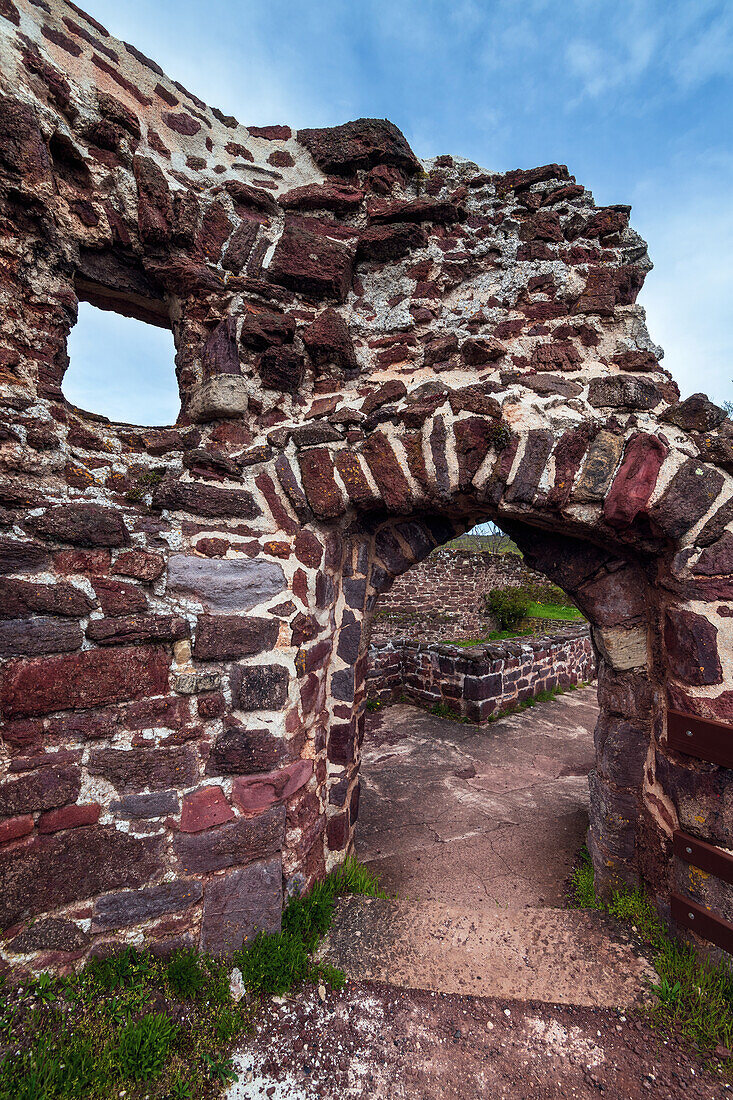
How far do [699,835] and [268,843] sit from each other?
79.4 inches

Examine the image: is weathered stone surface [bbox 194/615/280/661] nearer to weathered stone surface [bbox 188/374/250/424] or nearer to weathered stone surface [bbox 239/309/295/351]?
weathered stone surface [bbox 188/374/250/424]

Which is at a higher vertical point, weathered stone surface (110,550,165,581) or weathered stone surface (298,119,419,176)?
weathered stone surface (298,119,419,176)

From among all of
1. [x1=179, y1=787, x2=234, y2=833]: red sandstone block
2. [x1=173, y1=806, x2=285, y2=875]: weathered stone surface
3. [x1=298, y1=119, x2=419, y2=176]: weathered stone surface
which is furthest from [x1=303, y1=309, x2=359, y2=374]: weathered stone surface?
[x1=173, y1=806, x2=285, y2=875]: weathered stone surface

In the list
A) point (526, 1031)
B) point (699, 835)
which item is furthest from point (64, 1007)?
point (699, 835)

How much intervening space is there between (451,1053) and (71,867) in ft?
5.46

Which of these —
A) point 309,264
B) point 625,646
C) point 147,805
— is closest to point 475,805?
point 625,646

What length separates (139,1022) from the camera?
174cm

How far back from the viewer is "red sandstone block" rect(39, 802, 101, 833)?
1.81m

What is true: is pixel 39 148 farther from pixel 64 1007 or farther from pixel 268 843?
pixel 64 1007

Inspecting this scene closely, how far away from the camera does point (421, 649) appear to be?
22.4 ft

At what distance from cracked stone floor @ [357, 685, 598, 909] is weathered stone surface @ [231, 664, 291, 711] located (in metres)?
1.68

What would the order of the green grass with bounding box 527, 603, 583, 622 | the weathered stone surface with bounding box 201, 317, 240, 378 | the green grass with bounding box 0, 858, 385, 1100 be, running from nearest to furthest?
the green grass with bounding box 0, 858, 385, 1100
the weathered stone surface with bounding box 201, 317, 240, 378
the green grass with bounding box 527, 603, 583, 622

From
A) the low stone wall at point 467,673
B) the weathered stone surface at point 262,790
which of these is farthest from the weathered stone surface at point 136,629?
the low stone wall at point 467,673

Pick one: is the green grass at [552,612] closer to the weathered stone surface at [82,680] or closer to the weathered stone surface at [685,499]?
the weathered stone surface at [685,499]
